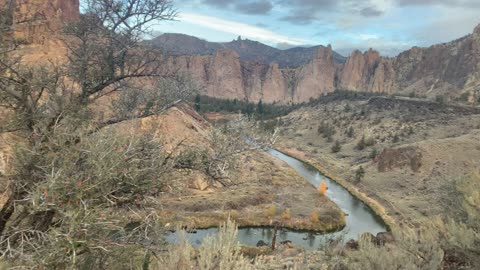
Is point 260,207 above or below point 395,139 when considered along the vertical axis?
below

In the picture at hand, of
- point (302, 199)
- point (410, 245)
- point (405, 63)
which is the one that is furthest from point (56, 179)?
point (405, 63)

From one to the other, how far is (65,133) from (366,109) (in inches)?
3093

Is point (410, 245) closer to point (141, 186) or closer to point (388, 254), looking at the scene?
point (388, 254)

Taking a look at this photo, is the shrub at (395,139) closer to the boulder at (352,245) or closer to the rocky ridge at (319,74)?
the boulder at (352,245)

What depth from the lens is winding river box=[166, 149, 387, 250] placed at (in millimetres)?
27666

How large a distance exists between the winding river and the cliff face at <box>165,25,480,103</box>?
9925 cm

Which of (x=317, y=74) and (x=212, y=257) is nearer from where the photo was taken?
(x=212, y=257)

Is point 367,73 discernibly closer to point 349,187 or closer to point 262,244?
point 349,187

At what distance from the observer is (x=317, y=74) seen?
164 meters

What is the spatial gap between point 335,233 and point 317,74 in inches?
5419

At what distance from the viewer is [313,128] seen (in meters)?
80.1

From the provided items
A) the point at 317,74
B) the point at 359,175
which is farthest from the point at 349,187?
the point at 317,74

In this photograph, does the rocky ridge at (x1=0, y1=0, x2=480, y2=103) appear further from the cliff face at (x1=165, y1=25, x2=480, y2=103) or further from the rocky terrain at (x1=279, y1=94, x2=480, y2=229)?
the rocky terrain at (x1=279, y1=94, x2=480, y2=229)

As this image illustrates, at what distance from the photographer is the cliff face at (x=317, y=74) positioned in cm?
13925
